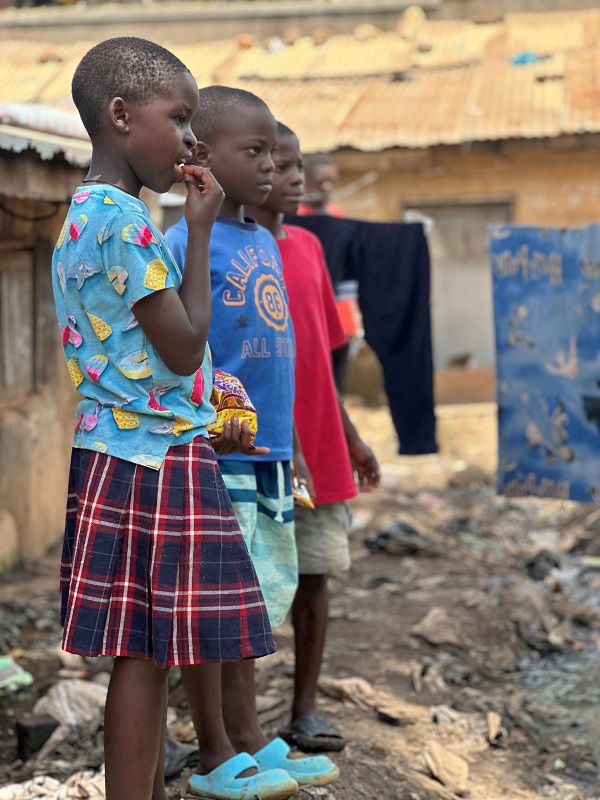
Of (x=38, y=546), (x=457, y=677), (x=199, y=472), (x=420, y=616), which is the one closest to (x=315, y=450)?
(x=199, y=472)

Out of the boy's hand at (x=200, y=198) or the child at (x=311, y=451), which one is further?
the child at (x=311, y=451)

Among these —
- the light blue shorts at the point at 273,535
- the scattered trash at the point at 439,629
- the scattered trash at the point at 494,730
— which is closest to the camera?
the light blue shorts at the point at 273,535

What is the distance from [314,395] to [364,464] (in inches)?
14.3

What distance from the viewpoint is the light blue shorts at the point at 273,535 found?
280cm

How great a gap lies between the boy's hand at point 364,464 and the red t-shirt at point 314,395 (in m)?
0.19

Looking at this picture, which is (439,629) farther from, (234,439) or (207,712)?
(234,439)

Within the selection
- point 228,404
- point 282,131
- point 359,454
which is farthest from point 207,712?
point 282,131

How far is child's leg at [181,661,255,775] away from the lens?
2662mm

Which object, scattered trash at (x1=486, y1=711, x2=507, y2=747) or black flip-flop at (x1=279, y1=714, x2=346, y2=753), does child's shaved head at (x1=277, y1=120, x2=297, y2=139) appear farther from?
scattered trash at (x1=486, y1=711, x2=507, y2=747)

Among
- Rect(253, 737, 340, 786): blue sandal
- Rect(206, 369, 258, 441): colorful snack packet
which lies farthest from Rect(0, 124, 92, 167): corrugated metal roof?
Rect(253, 737, 340, 786): blue sandal

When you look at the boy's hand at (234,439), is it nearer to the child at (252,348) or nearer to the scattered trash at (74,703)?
the child at (252,348)

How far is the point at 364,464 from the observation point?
3.47 metres

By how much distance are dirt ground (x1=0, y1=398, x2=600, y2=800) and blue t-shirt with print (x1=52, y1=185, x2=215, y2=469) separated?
45.9 inches

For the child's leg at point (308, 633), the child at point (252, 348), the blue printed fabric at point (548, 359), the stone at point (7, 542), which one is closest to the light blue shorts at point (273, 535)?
the child at point (252, 348)
